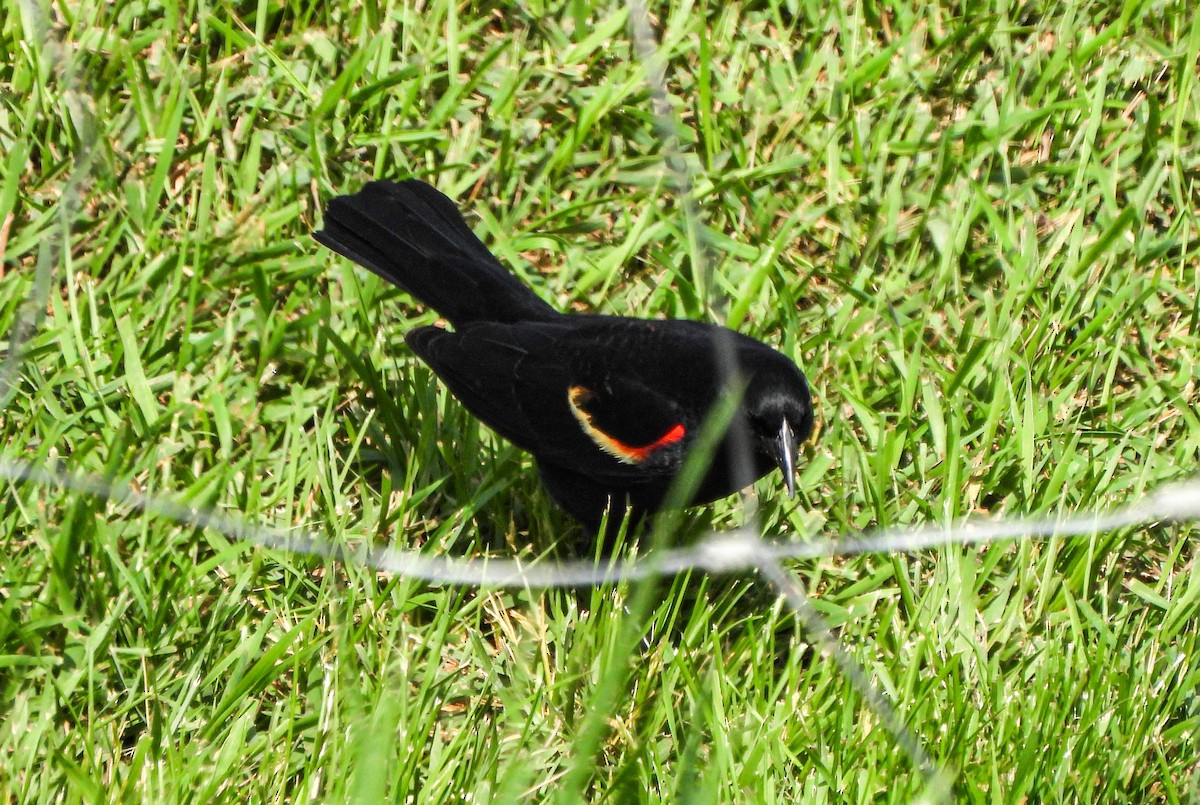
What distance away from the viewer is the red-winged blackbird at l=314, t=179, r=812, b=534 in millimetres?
3209

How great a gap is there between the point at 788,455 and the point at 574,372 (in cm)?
65

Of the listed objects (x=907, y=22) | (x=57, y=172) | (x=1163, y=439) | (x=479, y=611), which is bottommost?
(x=479, y=611)

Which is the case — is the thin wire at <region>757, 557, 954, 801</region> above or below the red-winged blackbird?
below

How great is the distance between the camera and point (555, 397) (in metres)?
3.53

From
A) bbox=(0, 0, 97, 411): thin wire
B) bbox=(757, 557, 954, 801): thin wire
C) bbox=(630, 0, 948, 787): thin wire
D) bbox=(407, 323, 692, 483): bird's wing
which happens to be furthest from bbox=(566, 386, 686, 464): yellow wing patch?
bbox=(0, 0, 97, 411): thin wire

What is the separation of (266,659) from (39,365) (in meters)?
1.21

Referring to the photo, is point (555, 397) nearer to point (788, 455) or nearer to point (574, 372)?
point (574, 372)

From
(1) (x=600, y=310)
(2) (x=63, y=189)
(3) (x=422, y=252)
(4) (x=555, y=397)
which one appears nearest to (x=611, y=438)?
(4) (x=555, y=397)

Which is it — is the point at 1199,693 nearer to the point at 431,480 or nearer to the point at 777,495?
the point at 777,495

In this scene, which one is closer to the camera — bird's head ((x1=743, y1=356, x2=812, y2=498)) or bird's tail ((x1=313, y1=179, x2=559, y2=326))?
bird's head ((x1=743, y1=356, x2=812, y2=498))

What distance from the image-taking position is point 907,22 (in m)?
4.65

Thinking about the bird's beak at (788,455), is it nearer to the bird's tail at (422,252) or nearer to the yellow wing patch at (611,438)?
the yellow wing patch at (611,438)

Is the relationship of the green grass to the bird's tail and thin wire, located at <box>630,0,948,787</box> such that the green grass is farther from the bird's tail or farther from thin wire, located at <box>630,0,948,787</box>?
the bird's tail

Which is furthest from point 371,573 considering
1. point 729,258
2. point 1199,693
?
point 1199,693
